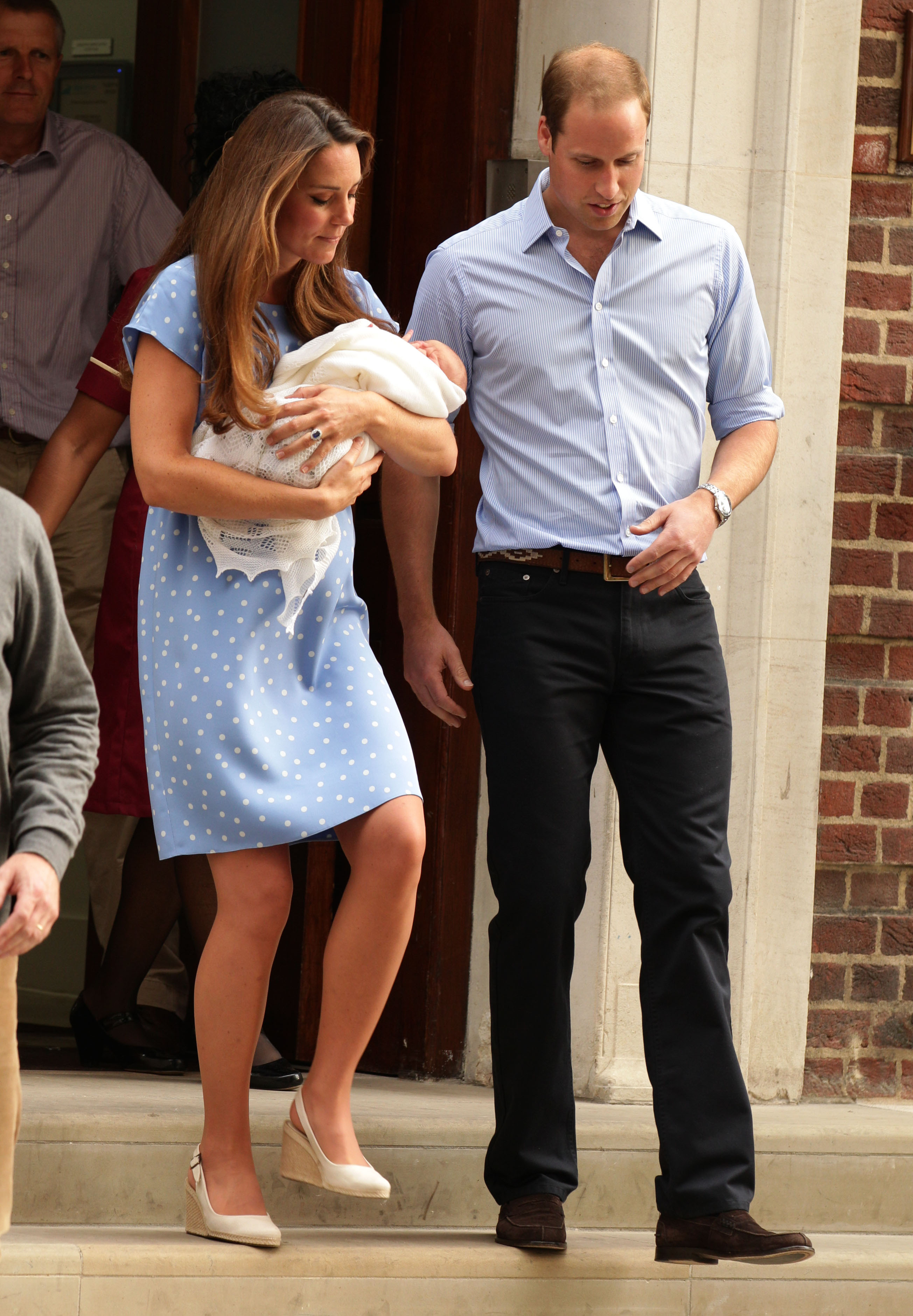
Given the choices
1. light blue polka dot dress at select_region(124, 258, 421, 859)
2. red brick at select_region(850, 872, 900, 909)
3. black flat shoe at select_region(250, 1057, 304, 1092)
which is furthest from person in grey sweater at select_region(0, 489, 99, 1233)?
red brick at select_region(850, 872, 900, 909)

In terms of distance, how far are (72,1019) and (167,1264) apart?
1.33 meters

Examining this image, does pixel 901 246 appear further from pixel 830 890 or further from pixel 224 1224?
pixel 224 1224

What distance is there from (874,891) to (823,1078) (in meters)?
0.45

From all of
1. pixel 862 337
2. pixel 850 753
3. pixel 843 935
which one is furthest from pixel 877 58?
pixel 843 935

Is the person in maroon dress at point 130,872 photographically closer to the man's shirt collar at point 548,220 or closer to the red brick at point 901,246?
the man's shirt collar at point 548,220

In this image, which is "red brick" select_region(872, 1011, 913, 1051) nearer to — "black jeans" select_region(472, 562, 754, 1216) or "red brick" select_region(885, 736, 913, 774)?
"red brick" select_region(885, 736, 913, 774)

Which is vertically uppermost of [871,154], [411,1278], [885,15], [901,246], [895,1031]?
[885,15]

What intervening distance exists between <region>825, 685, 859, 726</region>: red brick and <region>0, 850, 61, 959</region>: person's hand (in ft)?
7.78

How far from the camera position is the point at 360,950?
8.63 ft

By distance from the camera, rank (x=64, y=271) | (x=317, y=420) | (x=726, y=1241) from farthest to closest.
A: (x=64, y=271) < (x=726, y=1241) < (x=317, y=420)

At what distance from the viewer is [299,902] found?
4.04 m

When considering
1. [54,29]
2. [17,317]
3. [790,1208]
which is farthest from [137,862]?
[54,29]

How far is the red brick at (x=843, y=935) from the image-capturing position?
391 cm

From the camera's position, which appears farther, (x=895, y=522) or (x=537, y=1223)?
(x=895, y=522)
